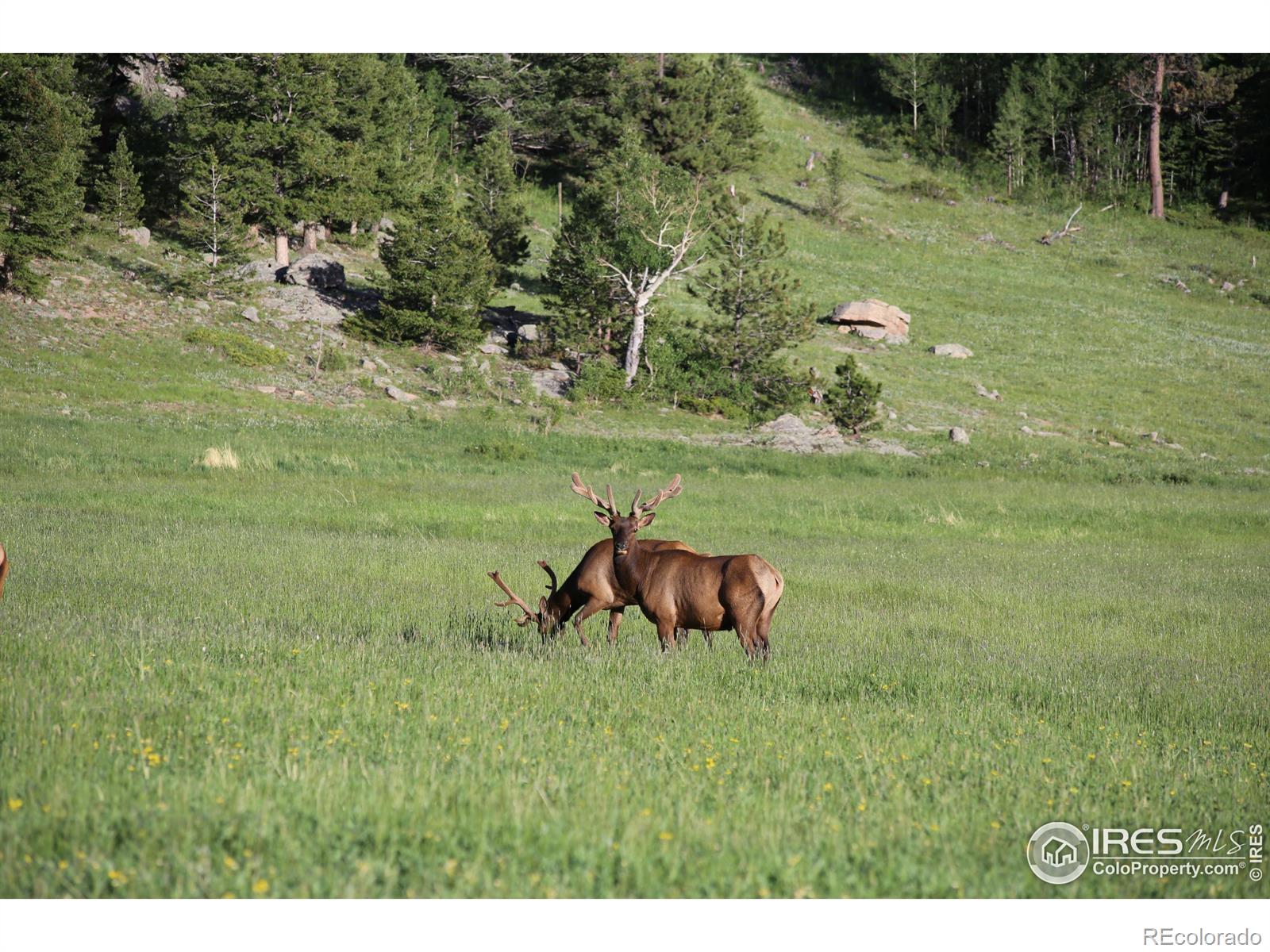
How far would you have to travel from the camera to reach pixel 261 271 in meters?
51.1

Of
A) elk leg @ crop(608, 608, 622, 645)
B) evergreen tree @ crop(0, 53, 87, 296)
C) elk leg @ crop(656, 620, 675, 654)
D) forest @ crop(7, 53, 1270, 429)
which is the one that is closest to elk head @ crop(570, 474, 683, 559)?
elk leg @ crop(656, 620, 675, 654)

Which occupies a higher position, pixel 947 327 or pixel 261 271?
pixel 261 271

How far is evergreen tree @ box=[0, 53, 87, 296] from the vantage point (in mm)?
41031

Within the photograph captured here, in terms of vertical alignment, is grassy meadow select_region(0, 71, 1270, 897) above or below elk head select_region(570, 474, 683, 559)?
below

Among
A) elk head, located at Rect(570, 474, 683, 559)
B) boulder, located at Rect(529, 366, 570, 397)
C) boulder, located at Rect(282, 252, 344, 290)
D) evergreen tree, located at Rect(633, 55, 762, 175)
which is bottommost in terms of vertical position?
boulder, located at Rect(529, 366, 570, 397)

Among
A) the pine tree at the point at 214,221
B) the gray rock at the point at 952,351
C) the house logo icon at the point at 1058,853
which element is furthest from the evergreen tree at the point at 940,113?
the house logo icon at the point at 1058,853

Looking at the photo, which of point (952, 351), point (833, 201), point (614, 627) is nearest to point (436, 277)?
point (952, 351)

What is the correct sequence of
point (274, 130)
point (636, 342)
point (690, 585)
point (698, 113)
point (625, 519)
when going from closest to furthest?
1. point (625, 519)
2. point (690, 585)
3. point (636, 342)
4. point (274, 130)
5. point (698, 113)

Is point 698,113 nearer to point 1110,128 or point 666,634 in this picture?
point 1110,128

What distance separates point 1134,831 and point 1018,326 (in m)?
66.0

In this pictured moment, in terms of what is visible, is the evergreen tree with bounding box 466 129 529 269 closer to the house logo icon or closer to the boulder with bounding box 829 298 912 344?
the boulder with bounding box 829 298 912 344

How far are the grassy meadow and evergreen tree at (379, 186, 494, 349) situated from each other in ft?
23.2

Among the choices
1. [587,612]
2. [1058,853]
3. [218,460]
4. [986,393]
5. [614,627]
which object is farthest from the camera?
[986,393]

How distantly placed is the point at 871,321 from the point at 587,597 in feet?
177
